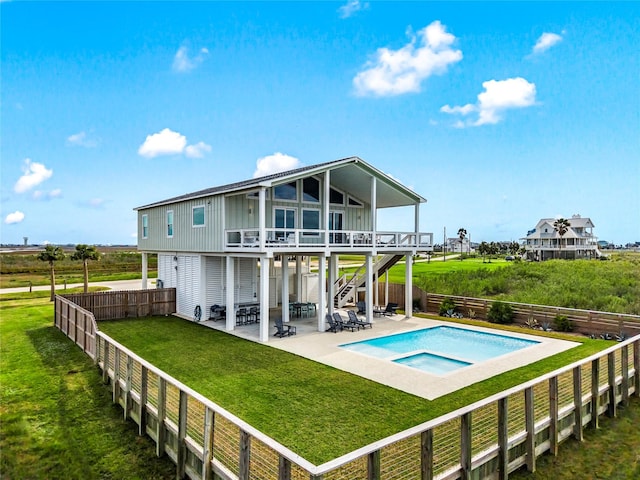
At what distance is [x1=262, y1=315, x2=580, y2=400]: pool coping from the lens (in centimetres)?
1001

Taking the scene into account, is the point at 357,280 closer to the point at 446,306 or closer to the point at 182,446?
the point at 446,306

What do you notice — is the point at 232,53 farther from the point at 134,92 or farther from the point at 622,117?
the point at 622,117

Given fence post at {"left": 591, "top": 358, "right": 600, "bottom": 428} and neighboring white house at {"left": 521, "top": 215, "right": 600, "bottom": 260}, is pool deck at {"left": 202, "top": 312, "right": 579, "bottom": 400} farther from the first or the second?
neighboring white house at {"left": 521, "top": 215, "right": 600, "bottom": 260}

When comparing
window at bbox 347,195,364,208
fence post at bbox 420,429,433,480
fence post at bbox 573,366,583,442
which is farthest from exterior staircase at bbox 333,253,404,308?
fence post at bbox 420,429,433,480

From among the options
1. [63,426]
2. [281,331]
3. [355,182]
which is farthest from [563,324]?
[63,426]

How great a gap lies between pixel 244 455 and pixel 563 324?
16.1 metres

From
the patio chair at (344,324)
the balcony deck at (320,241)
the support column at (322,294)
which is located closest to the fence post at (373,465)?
the balcony deck at (320,241)

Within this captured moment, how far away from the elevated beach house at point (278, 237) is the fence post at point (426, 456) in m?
10.1

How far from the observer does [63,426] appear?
774 cm

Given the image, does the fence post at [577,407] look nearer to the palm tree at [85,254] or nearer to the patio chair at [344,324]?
the patio chair at [344,324]

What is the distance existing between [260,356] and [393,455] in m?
7.89

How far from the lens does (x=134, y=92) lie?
24.2m

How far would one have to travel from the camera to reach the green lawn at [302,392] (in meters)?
7.29

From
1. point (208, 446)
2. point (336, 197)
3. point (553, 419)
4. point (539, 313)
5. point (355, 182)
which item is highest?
point (355, 182)
